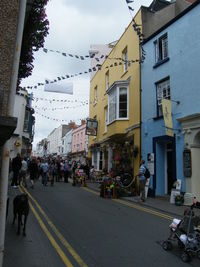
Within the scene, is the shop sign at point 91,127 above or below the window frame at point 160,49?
below

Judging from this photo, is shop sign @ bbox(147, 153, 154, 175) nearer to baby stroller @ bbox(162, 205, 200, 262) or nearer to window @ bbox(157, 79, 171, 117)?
window @ bbox(157, 79, 171, 117)

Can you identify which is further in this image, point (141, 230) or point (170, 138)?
point (170, 138)

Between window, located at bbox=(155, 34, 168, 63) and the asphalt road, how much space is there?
31.4 ft

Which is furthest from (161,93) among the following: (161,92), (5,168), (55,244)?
(5,168)

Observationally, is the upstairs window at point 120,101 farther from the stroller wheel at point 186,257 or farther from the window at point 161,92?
the stroller wheel at point 186,257

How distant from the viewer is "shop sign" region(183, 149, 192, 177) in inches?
476

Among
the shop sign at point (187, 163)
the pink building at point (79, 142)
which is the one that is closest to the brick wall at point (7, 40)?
the shop sign at point (187, 163)

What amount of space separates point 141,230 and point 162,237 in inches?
29.2

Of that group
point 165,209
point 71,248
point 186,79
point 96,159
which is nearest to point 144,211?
point 165,209

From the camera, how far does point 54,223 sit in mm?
7645

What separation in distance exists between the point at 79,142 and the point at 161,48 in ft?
97.3

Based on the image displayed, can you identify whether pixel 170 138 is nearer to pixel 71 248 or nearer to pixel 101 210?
pixel 101 210

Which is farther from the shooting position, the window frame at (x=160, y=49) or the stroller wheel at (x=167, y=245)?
the window frame at (x=160, y=49)

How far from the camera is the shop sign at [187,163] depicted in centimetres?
1210
